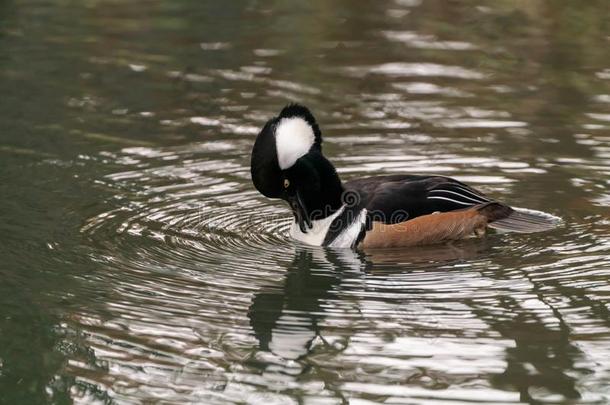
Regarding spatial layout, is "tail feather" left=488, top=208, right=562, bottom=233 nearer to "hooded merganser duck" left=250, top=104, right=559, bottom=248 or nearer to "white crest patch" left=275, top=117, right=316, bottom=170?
"hooded merganser duck" left=250, top=104, right=559, bottom=248

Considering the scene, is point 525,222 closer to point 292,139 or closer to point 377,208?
point 377,208

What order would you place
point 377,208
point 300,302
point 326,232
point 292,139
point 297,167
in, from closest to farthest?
point 300,302, point 292,139, point 297,167, point 377,208, point 326,232

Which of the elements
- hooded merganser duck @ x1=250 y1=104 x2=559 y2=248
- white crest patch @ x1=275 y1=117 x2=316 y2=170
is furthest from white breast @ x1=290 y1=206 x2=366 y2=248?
white crest patch @ x1=275 y1=117 x2=316 y2=170

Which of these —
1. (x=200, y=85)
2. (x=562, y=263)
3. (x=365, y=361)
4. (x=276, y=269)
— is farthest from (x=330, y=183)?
(x=200, y=85)

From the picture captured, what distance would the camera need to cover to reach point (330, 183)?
9055mm

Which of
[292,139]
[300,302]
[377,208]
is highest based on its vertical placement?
[292,139]

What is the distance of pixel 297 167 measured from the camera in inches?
346

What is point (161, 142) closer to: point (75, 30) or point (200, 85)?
point (200, 85)

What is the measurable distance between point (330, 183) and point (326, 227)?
328 mm

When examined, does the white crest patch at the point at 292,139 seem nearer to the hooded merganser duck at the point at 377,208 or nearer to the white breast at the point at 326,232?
the hooded merganser duck at the point at 377,208

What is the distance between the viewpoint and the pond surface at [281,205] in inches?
266

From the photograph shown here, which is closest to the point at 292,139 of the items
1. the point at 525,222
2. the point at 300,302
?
the point at 300,302

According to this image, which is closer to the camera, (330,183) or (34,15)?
(330,183)

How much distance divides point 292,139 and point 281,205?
159 centimetres
